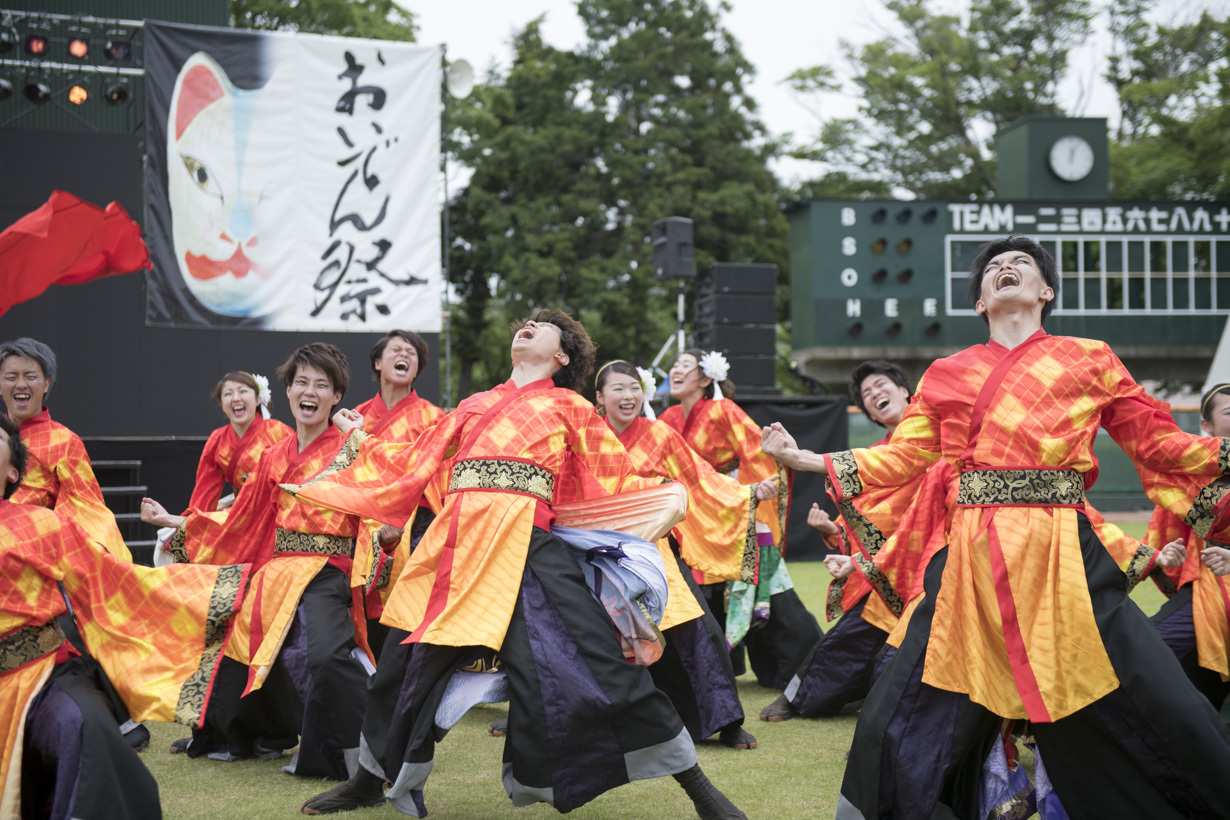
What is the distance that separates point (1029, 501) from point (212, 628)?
2.22 metres

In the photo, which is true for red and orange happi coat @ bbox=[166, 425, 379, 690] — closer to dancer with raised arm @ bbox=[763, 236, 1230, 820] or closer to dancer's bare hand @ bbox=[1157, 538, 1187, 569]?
dancer with raised arm @ bbox=[763, 236, 1230, 820]

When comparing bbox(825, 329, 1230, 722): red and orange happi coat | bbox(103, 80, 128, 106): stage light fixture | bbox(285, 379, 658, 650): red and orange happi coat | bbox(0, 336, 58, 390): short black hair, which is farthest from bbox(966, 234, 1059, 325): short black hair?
bbox(103, 80, 128, 106): stage light fixture

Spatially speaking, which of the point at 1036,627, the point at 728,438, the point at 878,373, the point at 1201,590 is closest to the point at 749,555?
the point at 728,438

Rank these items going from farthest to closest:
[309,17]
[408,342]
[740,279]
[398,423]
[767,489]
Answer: [309,17] < [740,279] < [408,342] < [398,423] < [767,489]

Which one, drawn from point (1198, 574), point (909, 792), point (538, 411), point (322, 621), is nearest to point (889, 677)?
point (909, 792)

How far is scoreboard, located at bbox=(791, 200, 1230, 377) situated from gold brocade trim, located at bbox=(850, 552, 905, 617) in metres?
11.7

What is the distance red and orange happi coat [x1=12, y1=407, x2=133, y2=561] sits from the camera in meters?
4.06

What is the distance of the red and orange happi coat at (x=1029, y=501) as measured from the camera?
8.67ft

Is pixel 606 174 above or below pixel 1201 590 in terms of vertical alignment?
above

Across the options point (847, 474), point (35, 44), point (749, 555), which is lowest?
point (749, 555)

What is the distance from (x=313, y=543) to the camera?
3.99 m

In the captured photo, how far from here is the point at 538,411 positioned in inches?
132

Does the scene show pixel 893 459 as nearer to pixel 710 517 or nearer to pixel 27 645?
pixel 710 517

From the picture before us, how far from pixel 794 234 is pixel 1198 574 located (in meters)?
13.8
